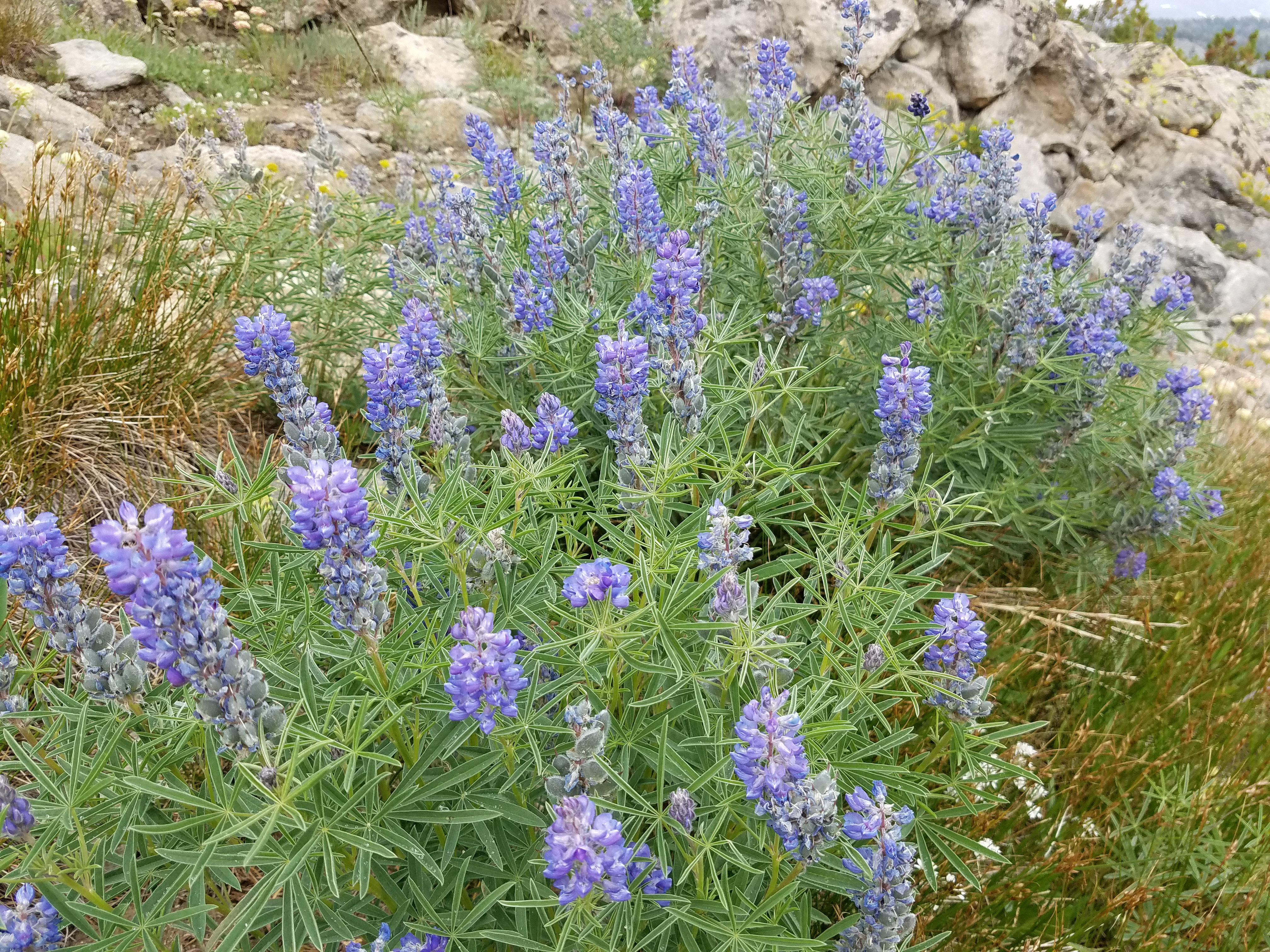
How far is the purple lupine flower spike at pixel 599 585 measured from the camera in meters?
1.71

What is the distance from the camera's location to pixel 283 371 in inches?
78.9

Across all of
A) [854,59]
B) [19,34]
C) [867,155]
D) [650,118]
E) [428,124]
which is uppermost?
[854,59]

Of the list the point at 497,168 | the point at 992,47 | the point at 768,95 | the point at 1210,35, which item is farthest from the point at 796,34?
the point at 1210,35

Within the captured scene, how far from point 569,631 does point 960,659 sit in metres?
0.94

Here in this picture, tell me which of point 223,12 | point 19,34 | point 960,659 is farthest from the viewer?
point 223,12

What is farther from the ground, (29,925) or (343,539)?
(343,539)

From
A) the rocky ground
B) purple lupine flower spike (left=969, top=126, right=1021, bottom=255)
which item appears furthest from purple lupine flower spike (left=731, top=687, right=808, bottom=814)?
the rocky ground

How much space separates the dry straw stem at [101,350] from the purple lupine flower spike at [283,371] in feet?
6.27

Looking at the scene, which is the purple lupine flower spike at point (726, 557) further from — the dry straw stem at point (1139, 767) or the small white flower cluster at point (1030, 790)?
the small white flower cluster at point (1030, 790)

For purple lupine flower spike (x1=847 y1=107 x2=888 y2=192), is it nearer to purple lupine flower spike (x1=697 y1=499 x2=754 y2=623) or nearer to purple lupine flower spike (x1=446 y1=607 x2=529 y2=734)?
purple lupine flower spike (x1=697 y1=499 x2=754 y2=623)

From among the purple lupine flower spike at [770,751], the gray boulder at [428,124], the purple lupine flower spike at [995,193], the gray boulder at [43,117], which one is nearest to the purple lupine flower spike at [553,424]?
the purple lupine flower spike at [770,751]

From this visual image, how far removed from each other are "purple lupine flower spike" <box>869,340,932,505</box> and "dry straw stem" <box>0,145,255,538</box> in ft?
9.31

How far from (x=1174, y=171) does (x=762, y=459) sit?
9881mm

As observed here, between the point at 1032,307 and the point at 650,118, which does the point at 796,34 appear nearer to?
the point at 650,118
